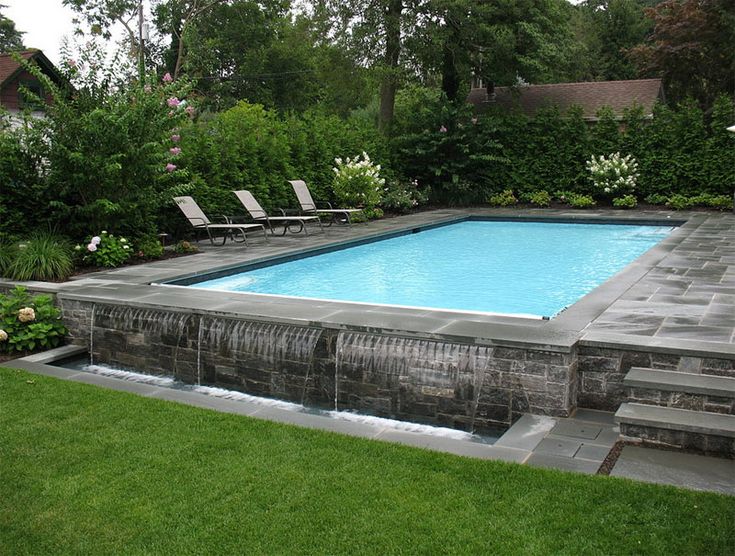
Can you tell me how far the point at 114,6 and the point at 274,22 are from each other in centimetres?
837

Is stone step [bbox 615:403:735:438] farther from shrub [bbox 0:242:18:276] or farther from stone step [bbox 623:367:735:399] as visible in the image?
shrub [bbox 0:242:18:276]

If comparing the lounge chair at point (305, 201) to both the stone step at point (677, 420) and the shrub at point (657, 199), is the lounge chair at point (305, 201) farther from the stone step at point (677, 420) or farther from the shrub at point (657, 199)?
the stone step at point (677, 420)

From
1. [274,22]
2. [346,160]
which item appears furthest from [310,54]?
[346,160]

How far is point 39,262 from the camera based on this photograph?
8.27 meters

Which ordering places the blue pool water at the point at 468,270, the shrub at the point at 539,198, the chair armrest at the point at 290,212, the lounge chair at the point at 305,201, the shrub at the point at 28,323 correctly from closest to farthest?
the shrub at the point at 28,323, the blue pool water at the point at 468,270, the chair armrest at the point at 290,212, the lounge chair at the point at 305,201, the shrub at the point at 539,198

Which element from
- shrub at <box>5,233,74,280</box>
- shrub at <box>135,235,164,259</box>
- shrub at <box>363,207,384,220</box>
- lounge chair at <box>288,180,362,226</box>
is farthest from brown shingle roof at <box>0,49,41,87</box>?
shrub at <box>5,233,74,280</box>

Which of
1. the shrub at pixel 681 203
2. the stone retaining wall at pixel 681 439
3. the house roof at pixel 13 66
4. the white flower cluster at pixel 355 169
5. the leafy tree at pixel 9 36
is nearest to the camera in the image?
the stone retaining wall at pixel 681 439

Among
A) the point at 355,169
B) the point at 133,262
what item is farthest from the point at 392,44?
the point at 133,262

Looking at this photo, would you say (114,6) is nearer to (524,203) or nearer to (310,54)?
(310,54)

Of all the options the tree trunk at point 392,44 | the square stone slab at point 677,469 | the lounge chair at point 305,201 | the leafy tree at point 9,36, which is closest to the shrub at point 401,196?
the tree trunk at point 392,44

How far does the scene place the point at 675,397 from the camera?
Result: 4.42 meters

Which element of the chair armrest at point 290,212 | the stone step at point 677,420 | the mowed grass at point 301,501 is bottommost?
the mowed grass at point 301,501

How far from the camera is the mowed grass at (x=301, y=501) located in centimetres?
301

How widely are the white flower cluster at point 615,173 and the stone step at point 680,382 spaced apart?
45.3ft
